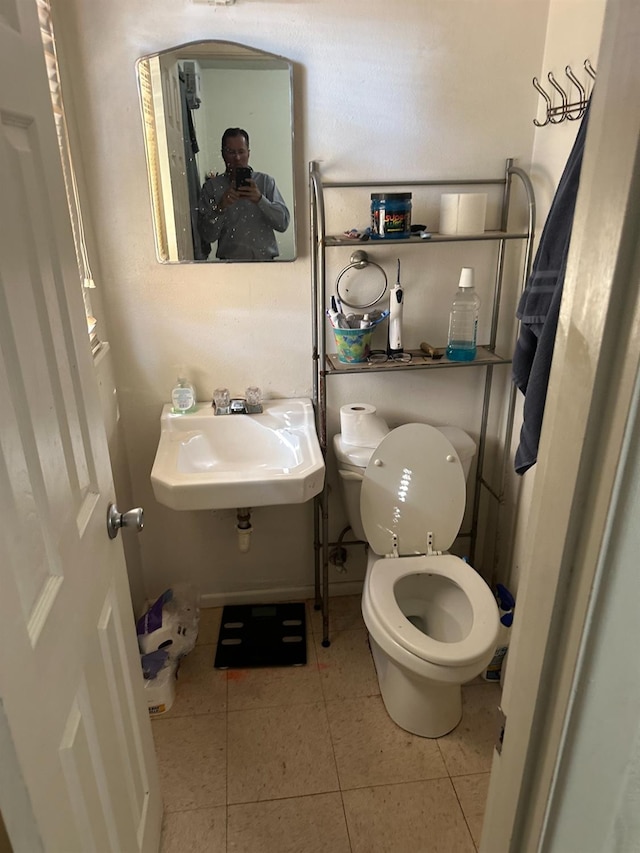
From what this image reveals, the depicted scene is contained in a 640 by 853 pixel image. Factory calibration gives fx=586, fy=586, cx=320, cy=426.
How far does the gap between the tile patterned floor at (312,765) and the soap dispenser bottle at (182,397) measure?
0.87 metres

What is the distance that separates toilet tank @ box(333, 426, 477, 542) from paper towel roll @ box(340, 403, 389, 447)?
0.02 metres

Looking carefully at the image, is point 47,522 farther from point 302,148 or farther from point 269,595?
point 269,595

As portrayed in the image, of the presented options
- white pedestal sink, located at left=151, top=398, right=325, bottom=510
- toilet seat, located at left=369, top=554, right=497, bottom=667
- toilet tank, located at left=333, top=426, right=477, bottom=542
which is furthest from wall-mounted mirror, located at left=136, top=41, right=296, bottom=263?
toilet seat, located at left=369, top=554, right=497, bottom=667

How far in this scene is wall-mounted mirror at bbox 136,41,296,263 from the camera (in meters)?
1.67

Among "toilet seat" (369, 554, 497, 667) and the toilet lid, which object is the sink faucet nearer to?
the toilet lid

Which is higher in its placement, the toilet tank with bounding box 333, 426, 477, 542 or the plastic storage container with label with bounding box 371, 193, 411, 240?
the plastic storage container with label with bounding box 371, 193, 411, 240

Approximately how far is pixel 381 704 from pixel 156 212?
1696 mm

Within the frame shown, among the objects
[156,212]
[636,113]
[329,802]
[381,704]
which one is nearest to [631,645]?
[636,113]

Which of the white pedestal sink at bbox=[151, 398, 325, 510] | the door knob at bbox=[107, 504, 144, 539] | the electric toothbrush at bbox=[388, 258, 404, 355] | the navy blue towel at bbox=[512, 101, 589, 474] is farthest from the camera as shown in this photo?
the electric toothbrush at bbox=[388, 258, 404, 355]

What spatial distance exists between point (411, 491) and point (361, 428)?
261mm

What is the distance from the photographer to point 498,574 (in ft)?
7.33

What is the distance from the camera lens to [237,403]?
196 cm

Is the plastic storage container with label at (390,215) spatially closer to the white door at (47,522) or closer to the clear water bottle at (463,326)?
the clear water bottle at (463,326)

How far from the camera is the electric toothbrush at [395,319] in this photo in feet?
6.06
